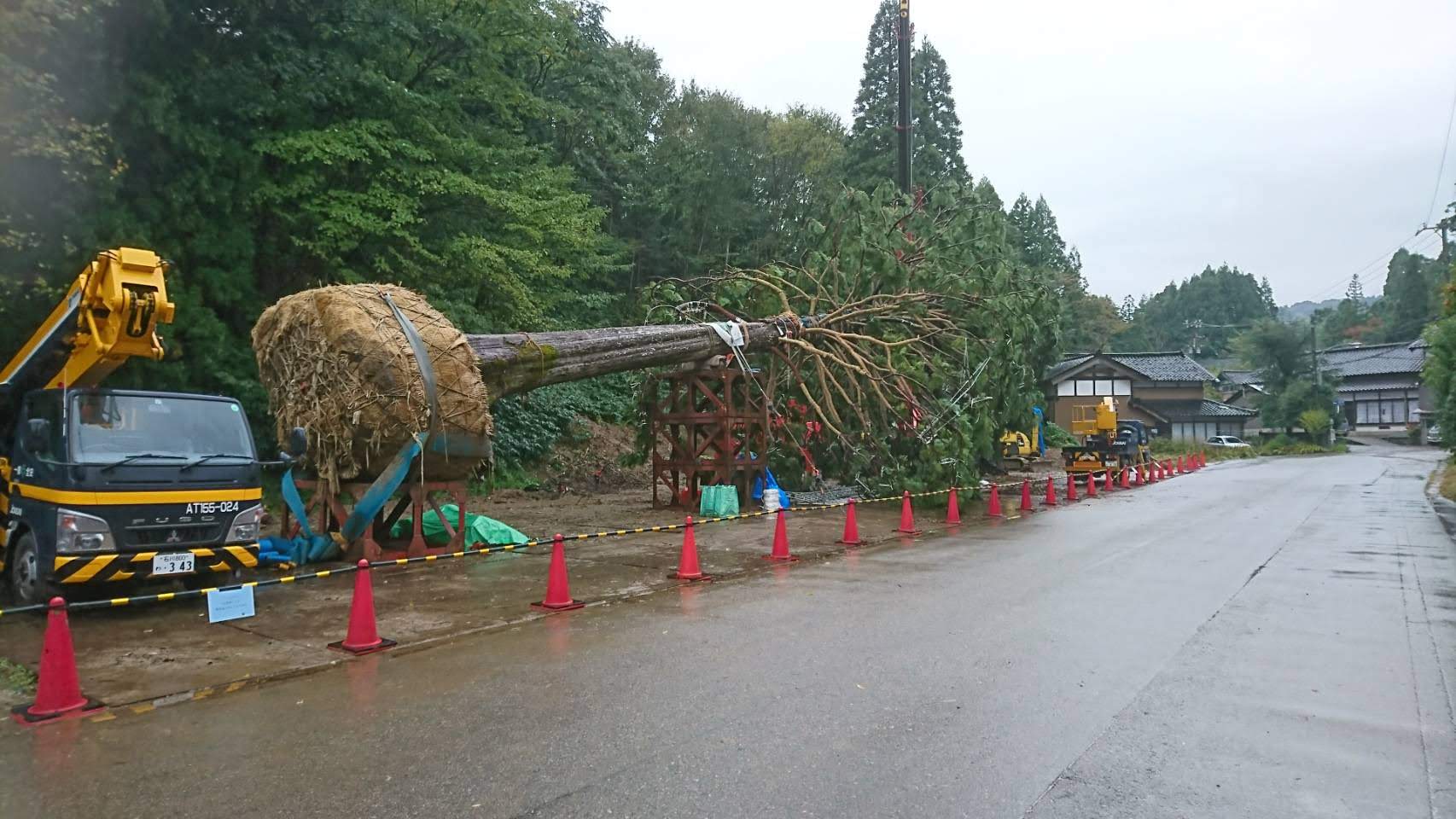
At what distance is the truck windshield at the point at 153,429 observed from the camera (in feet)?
27.2

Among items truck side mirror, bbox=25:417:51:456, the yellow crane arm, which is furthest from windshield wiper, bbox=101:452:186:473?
the yellow crane arm

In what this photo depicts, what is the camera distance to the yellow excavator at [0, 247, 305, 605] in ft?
25.9

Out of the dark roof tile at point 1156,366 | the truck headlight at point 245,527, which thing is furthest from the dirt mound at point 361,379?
the dark roof tile at point 1156,366

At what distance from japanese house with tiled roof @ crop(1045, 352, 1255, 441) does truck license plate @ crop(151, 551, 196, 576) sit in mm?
49860

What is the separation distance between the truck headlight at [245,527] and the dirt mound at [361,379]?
5.67 feet

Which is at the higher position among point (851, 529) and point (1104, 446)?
point (1104, 446)

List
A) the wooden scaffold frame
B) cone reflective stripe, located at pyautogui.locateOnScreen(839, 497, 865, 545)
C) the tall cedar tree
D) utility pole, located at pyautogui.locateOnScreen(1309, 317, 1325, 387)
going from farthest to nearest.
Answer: utility pole, located at pyautogui.locateOnScreen(1309, 317, 1325, 387), the tall cedar tree, the wooden scaffold frame, cone reflective stripe, located at pyautogui.locateOnScreen(839, 497, 865, 545)

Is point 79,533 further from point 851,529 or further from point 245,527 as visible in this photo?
point 851,529

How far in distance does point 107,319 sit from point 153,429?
3.55 ft

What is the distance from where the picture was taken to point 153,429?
8.71 m

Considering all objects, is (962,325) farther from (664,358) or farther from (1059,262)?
(1059,262)

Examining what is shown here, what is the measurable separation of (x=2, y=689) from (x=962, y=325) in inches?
670

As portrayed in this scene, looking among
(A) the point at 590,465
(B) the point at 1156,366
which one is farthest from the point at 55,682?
(B) the point at 1156,366

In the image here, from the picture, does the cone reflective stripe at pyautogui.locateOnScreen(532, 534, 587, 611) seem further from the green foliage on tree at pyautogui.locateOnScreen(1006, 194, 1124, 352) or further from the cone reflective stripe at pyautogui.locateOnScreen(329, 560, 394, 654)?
the green foliage on tree at pyautogui.locateOnScreen(1006, 194, 1124, 352)
